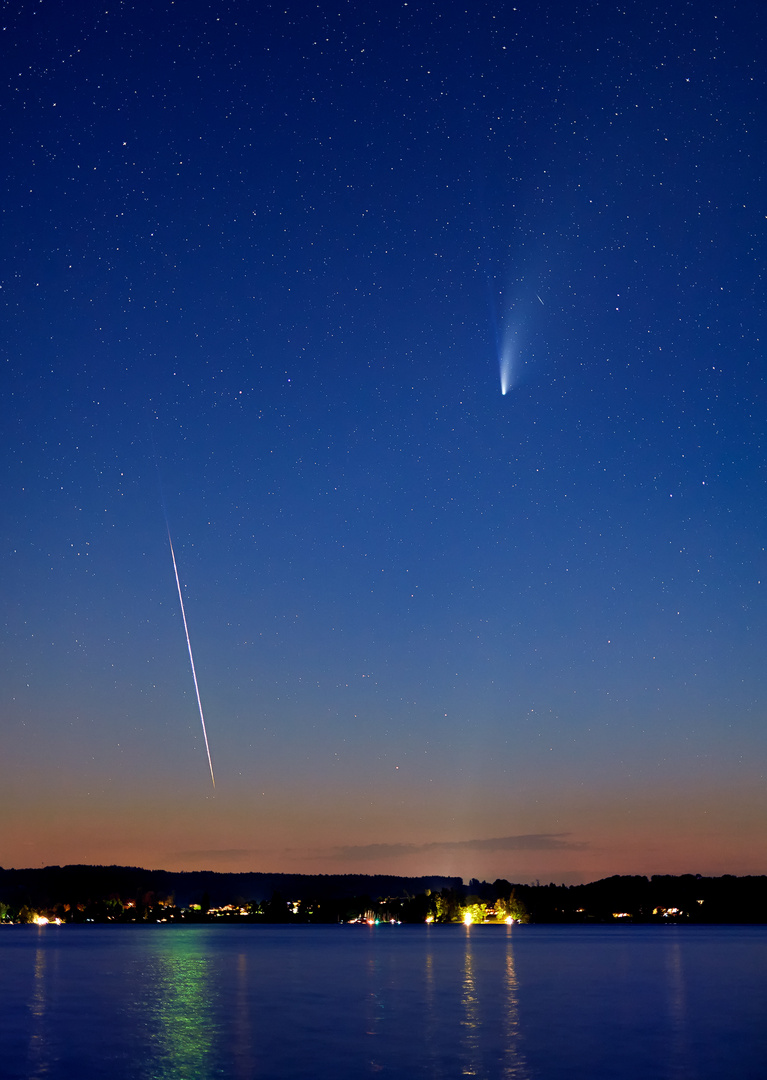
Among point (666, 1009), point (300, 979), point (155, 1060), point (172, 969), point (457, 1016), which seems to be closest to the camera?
point (155, 1060)

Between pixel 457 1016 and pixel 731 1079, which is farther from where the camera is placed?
pixel 457 1016

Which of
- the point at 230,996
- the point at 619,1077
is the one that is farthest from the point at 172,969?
the point at 619,1077

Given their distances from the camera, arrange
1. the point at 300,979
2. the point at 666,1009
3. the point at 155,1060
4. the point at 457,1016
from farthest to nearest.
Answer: the point at 300,979, the point at 666,1009, the point at 457,1016, the point at 155,1060

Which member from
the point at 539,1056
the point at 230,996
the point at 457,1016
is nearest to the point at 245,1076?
the point at 539,1056

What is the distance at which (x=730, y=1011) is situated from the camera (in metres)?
49.1

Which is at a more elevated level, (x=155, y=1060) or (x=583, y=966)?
(x=155, y=1060)

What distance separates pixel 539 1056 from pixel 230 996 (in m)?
28.1

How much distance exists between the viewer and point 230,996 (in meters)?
58.0

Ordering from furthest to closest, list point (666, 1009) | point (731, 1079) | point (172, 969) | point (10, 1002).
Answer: point (172, 969), point (10, 1002), point (666, 1009), point (731, 1079)

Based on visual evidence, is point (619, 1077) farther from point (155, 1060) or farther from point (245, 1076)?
point (155, 1060)

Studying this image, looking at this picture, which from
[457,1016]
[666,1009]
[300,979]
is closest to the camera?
[457,1016]

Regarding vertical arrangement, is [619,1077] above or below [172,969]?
above

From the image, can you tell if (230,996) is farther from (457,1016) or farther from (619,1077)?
(619,1077)

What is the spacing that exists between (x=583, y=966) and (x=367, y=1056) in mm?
59624
